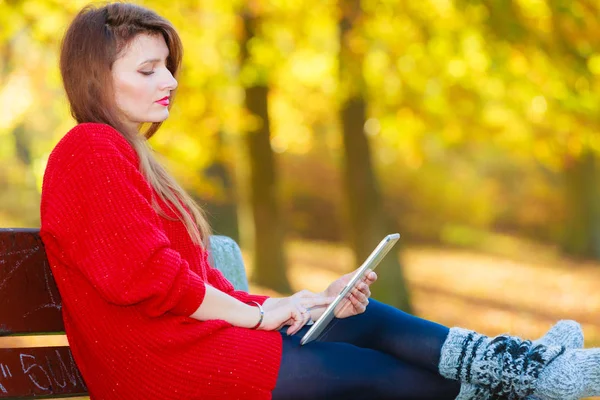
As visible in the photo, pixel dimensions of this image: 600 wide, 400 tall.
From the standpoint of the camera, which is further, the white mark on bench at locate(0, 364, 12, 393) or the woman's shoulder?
the white mark on bench at locate(0, 364, 12, 393)

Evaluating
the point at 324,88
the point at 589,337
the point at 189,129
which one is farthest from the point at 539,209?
the point at 189,129

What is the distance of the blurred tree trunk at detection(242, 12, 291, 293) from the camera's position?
34.9 ft

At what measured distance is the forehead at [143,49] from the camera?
2859 mm

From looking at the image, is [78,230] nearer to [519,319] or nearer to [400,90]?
[400,90]

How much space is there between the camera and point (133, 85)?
2.87 m

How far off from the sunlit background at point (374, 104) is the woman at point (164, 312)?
3055 millimetres

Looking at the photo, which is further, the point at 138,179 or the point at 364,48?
the point at 364,48

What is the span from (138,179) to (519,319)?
8816 mm

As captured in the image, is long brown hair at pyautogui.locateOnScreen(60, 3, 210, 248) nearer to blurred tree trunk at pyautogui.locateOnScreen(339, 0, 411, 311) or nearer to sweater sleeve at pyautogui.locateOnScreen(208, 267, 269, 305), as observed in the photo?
sweater sleeve at pyautogui.locateOnScreen(208, 267, 269, 305)

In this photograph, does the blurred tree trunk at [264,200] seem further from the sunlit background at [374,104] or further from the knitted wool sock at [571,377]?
the knitted wool sock at [571,377]

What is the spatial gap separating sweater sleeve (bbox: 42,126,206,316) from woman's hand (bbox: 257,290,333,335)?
0.28 meters

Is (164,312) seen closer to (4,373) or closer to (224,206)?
(4,373)

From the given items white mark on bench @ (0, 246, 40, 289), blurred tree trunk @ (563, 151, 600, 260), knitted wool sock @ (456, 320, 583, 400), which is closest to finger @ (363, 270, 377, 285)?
knitted wool sock @ (456, 320, 583, 400)

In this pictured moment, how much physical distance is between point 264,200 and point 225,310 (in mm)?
8310
